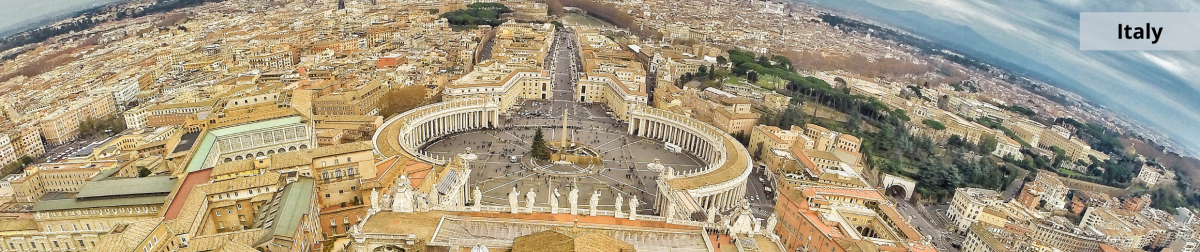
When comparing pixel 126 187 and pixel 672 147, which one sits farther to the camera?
pixel 672 147

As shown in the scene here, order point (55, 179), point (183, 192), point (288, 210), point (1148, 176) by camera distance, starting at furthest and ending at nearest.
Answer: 1. point (1148, 176)
2. point (55, 179)
3. point (183, 192)
4. point (288, 210)

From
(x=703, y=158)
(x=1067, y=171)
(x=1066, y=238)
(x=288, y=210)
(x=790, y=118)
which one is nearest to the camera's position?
(x=288, y=210)

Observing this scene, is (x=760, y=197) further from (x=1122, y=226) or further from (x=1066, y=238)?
(x=1122, y=226)

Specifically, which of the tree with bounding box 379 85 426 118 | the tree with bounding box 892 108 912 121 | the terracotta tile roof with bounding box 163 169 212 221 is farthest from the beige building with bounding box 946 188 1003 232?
the terracotta tile roof with bounding box 163 169 212 221

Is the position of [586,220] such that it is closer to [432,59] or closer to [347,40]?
[432,59]

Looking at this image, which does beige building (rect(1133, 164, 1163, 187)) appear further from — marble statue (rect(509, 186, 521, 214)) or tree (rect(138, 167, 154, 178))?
tree (rect(138, 167, 154, 178))

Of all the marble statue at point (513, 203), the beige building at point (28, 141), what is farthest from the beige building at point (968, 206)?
the beige building at point (28, 141)

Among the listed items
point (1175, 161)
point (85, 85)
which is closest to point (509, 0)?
point (85, 85)

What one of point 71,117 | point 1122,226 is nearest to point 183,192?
point 71,117
